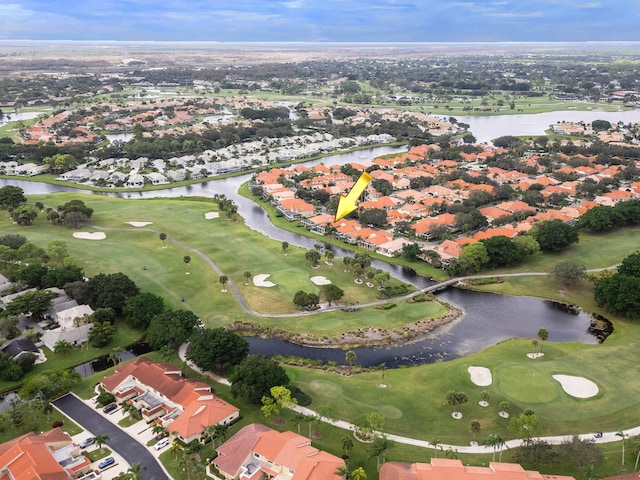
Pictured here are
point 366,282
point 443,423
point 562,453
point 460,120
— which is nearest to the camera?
point 562,453

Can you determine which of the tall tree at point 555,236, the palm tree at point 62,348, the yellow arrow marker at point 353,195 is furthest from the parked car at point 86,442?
the tall tree at point 555,236

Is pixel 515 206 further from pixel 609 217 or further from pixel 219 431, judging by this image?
pixel 219 431

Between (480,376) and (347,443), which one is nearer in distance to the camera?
(347,443)

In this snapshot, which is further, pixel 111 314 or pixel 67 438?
pixel 111 314

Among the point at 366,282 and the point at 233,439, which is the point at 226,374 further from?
the point at 366,282

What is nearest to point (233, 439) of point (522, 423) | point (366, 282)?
point (522, 423)

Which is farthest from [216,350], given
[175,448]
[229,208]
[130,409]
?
[229,208]
